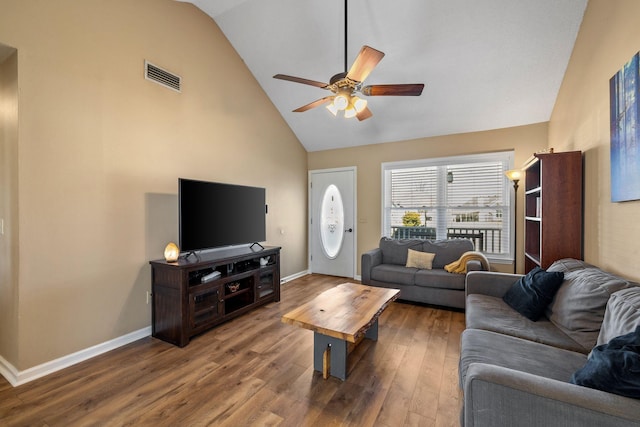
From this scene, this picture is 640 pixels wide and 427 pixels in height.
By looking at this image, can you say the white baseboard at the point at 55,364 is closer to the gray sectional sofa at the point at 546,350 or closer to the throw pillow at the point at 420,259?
the gray sectional sofa at the point at 546,350

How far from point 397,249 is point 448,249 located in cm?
72

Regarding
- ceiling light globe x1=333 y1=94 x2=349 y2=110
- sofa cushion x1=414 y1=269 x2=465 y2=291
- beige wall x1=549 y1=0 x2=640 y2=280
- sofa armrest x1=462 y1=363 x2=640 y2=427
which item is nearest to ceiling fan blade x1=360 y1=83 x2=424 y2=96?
ceiling light globe x1=333 y1=94 x2=349 y2=110

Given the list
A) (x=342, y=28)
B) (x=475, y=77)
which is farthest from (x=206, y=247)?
(x=475, y=77)

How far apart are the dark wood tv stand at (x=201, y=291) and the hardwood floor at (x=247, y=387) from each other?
6.4 inches

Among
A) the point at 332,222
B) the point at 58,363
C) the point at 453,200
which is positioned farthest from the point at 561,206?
the point at 58,363

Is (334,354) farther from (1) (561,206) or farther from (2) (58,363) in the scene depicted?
(1) (561,206)

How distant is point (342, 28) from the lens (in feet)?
10.4

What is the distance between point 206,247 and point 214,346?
3.41ft

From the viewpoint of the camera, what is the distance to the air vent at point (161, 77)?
2809mm

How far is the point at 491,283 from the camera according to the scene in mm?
2596

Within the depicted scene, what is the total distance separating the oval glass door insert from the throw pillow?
62.0 inches

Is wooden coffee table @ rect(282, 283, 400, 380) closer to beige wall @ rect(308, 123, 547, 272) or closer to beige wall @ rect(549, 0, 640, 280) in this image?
beige wall @ rect(549, 0, 640, 280)

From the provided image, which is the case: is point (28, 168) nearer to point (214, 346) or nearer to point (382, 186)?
point (214, 346)

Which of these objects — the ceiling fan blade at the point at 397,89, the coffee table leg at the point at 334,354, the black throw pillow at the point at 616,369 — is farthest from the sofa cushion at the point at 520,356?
the ceiling fan blade at the point at 397,89
